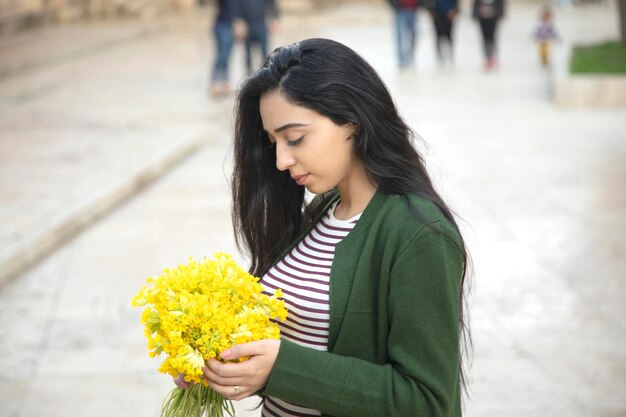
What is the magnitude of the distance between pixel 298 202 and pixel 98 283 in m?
4.39

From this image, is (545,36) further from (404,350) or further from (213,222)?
(404,350)

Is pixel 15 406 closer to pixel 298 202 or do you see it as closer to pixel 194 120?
pixel 298 202

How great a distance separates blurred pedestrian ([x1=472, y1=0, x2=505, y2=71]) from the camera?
17.3m

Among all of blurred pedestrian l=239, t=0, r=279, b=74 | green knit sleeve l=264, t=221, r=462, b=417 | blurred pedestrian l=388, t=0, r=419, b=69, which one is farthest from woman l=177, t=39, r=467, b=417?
blurred pedestrian l=388, t=0, r=419, b=69

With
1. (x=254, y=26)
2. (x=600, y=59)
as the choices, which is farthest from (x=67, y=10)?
(x=600, y=59)

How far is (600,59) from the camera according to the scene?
15.2 m

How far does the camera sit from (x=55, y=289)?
6828mm

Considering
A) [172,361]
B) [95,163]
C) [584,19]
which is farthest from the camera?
[584,19]

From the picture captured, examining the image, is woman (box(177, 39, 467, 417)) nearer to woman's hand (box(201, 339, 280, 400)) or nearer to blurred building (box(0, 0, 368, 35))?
woman's hand (box(201, 339, 280, 400))

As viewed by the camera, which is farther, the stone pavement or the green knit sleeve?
the stone pavement

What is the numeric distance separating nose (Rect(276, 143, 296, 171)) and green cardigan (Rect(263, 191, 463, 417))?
30 centimetres

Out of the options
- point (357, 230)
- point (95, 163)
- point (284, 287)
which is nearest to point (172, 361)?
point (284, 287)

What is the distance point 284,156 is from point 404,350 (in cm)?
55

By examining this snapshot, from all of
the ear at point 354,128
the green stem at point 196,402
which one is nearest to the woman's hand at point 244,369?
the green stem at point 196,402
